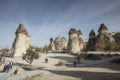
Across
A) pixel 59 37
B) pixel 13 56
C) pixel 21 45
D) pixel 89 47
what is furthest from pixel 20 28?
pixel 59 37

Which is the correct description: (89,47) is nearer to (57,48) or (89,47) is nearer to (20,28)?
(57,48)

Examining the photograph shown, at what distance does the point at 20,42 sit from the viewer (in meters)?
49.9

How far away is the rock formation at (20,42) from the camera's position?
48.7 metres

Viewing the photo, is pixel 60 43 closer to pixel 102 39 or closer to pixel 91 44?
pixel 91 44

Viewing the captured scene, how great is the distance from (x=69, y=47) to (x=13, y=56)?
77.8 feet

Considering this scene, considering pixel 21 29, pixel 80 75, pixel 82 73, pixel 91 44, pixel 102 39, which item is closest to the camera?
pixel 80 75

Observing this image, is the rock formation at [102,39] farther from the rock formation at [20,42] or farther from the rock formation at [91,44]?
the rock formation at [20,42]

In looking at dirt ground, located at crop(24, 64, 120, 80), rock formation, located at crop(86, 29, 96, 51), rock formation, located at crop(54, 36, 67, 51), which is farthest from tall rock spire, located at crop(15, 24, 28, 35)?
rock formation, located at crop(54, 36, 67, 51)

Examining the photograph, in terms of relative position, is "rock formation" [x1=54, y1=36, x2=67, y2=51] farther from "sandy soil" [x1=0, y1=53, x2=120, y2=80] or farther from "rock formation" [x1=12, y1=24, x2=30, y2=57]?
"sandy soil" [x1=0, y1=53, x2=120, y2=80]

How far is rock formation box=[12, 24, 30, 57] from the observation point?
48709 mm

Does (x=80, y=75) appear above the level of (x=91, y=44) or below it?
below

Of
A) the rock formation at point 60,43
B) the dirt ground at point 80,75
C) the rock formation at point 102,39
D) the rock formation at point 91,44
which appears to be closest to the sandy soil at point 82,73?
the dirt ground at point 80,75

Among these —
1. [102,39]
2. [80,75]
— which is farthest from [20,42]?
[102,39]

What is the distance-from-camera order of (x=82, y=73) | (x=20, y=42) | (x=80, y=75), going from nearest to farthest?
(x=80, y=75) → (x=82, y=73) → (x=20, y=42)
